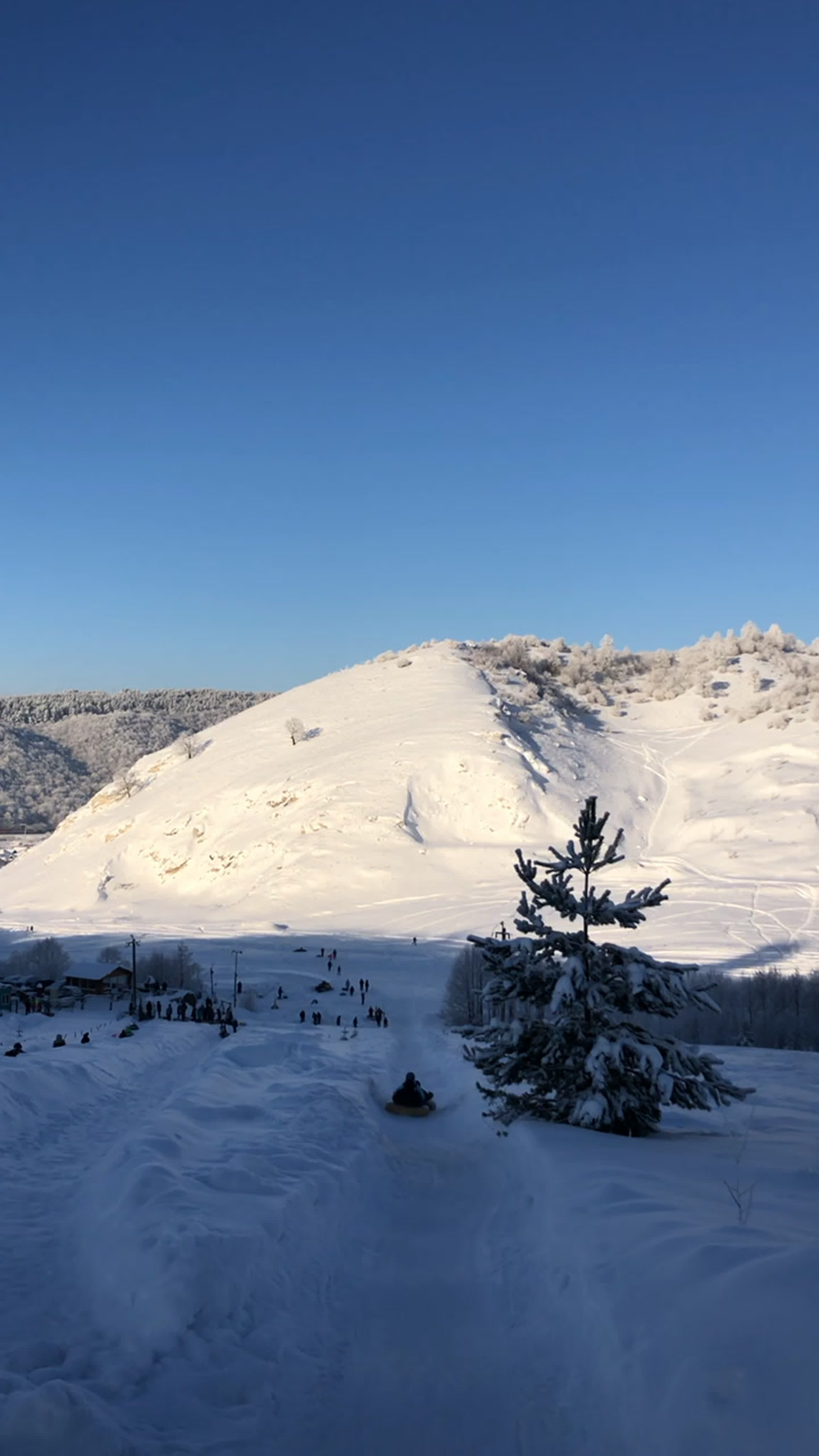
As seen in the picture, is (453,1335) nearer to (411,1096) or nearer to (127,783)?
(411,1096)

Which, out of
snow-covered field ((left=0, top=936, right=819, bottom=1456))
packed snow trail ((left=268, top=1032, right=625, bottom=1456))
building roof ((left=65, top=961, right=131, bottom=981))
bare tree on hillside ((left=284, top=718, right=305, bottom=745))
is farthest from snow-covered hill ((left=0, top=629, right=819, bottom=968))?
packed snow trail ((left=268, top=1032, right=625, bottom=1456))

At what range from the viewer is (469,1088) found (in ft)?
55.1

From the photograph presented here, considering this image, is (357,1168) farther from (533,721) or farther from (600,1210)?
(533,721)

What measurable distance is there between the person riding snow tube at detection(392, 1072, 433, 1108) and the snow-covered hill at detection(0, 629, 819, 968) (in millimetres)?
26413

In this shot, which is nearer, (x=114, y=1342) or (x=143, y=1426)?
(x=143, y=1426)

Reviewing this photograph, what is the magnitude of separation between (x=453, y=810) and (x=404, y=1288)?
203ft

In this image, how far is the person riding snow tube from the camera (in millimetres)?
16031

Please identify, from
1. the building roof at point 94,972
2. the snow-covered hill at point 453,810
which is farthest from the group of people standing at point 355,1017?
the snow-covered hill at point 453,810

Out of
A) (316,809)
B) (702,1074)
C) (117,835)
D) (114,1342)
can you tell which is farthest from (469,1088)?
(117,835)

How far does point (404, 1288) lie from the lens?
25.2 ft

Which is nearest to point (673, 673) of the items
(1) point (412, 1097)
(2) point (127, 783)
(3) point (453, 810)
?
(3) point (453, 810)

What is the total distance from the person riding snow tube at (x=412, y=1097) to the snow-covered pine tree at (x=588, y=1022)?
5372 mm

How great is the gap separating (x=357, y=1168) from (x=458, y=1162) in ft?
5.43

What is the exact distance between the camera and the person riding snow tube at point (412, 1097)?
631 inches
